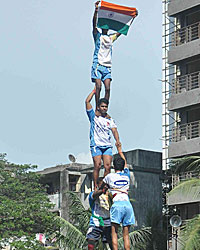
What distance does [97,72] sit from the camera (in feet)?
77.4

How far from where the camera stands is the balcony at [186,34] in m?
53.4

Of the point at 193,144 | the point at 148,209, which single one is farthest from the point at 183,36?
the point at 148,209

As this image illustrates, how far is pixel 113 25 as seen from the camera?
78.6ft

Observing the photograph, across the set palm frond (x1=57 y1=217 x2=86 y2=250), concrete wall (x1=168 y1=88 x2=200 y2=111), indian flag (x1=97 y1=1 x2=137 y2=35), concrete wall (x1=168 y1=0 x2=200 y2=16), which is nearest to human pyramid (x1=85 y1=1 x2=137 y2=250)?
indian flag (x1=97 y1=1 x2=137 y2=35)

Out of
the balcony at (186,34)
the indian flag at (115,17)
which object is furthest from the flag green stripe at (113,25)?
the balcony at (186,34)

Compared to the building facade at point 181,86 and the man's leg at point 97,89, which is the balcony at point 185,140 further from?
the man's leg at point 97,89

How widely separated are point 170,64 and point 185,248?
81.9 ft

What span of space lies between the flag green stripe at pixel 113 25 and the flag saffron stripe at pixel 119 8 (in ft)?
1.02

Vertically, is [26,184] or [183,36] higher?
[183,36]

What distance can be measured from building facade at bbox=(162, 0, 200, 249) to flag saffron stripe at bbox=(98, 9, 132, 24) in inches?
1060

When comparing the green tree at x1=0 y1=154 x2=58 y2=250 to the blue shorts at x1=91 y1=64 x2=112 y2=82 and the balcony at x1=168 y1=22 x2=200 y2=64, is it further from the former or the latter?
the blue shorts at x1=91 y1=64 x2=112 y2=82

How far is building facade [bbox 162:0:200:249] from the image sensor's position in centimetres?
5131

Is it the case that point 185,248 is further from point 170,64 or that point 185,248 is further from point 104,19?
point 170,64

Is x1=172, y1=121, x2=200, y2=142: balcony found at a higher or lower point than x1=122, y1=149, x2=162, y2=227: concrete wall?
higher
